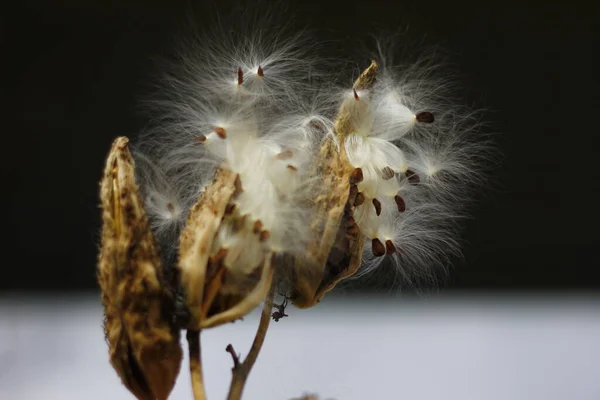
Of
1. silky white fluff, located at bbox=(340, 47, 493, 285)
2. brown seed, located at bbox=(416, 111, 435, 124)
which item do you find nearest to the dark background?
silky white fluff, located at bbox=(340, 47, 493, 285)

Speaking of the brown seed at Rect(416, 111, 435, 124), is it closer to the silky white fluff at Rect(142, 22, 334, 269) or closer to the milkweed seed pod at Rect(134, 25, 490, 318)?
the milkweed seed pod at Rect(134, 25, 490, 318)

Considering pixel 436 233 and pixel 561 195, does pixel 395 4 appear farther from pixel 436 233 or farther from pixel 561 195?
pixel 436 233

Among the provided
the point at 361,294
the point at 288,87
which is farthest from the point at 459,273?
the point at 288,87

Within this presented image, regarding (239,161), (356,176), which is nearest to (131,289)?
(239,161)

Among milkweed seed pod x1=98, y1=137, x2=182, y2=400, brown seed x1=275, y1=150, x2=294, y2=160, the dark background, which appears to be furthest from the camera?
the dark background

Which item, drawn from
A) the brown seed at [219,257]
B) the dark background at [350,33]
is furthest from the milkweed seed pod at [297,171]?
the dark background at [350,33]

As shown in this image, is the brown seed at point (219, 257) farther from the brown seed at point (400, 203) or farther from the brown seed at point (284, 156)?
the brown seed at point (400, 203)

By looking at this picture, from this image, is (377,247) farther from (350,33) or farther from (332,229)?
(350,33)
